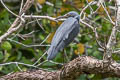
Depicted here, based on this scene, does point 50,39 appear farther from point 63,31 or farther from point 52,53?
point 52,53

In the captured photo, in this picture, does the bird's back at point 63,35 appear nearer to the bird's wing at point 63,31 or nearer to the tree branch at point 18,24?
the bird's wing at point 63,31

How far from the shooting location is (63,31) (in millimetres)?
4578

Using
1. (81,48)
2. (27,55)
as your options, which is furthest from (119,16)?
(27,55)

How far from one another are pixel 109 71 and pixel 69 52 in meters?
2.50

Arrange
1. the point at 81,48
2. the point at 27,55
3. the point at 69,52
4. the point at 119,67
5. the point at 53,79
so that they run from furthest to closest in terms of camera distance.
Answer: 1. the point at 27,55
2. the point at 69,52
3. the point at 81,48
4. the point at 53,79
5. the point at 119,67

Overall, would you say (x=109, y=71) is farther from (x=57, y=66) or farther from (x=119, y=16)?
(x=57, y=66)

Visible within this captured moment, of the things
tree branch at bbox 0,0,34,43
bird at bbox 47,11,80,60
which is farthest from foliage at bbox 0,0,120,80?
bird at bbox 47,11,80,60

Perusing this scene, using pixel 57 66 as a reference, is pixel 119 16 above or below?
above

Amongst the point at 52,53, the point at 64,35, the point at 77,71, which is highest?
the point at 64,35

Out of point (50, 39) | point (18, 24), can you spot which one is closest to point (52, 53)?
point (18, 24)

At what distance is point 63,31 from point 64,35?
50 millimetres

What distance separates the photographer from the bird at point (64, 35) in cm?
440

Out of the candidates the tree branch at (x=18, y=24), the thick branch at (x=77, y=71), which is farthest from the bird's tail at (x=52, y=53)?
the tree branch at (x=18, y=24)

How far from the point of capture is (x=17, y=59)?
19.8 feet
